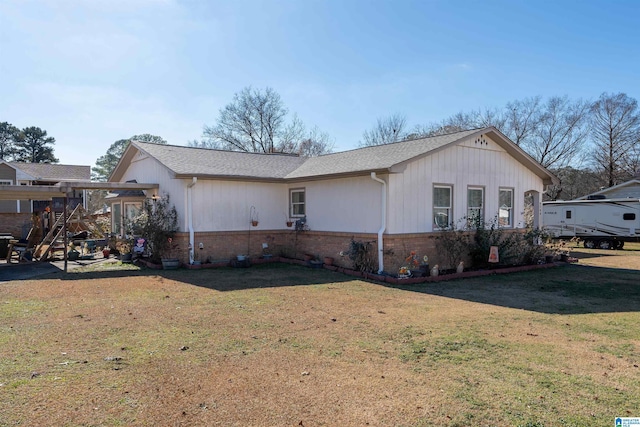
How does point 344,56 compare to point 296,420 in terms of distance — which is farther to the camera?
point 344,56

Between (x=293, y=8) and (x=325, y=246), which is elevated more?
(x=293, y=8)

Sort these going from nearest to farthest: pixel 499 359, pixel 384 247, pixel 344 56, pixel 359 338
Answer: pixel 499 359 → pixel 359 338 → pixel 384 247 → pixel 344 56

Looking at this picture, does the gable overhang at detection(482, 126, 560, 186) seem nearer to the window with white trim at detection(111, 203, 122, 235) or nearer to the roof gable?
the roof gable

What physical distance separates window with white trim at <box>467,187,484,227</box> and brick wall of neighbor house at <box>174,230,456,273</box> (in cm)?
173

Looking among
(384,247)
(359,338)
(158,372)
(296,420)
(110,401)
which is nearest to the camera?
(296,420)

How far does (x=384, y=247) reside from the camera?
39.0 feet

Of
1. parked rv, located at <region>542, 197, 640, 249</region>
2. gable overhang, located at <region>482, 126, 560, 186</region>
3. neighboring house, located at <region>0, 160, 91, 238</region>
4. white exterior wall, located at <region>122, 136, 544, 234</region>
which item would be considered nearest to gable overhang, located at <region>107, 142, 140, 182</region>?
white exterior wall, located at <region>122, 136, 544, 234</region>

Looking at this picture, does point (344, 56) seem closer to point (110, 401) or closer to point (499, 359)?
point (499, 359)

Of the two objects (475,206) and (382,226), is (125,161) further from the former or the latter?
(475,206)

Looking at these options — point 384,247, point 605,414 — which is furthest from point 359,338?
point 384,247

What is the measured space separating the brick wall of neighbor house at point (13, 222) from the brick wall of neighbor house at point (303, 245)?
20.1 metres

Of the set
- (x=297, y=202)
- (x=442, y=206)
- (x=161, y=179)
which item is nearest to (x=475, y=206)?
(x=442, y=206)

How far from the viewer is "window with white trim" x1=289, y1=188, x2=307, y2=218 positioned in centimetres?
1522

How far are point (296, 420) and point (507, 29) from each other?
563 inches
